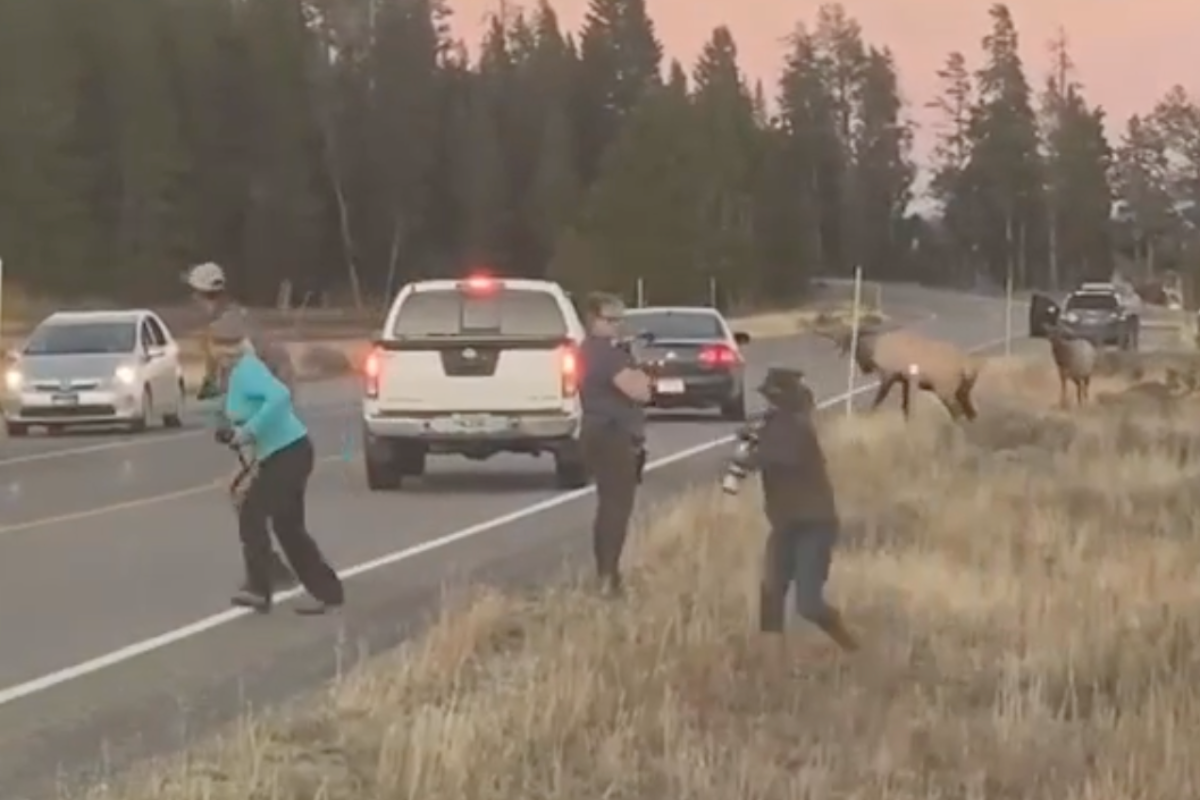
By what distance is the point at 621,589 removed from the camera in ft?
45.7

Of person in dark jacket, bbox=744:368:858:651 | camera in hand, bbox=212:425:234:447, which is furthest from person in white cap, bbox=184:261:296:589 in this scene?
person in dark jacket, bbox=744:368:858:651

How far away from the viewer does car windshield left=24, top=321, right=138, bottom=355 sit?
33.1 meters

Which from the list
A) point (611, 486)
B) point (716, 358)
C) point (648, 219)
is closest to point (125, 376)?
point (716, 358)

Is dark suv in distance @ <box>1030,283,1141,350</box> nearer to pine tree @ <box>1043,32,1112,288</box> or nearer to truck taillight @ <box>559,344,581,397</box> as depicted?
truck taillight @ <box>559,344,581,397</box>

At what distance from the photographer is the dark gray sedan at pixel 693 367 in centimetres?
3262

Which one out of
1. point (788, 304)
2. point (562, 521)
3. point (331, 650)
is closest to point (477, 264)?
point (788, 304)

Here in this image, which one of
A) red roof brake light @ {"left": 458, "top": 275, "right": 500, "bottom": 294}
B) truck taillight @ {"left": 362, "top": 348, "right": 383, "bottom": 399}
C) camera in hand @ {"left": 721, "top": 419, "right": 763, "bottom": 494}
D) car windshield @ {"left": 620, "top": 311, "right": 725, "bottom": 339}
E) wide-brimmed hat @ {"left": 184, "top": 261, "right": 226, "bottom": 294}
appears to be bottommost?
car windshield @ {"left": 620, "top": 311, "right": 725, "bottom": 339}

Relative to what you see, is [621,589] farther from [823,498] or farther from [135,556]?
[135,556]

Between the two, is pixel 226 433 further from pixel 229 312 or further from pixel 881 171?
pixel 881 171

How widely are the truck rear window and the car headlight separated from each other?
10.4 m

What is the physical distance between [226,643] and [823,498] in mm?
3327

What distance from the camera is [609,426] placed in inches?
554

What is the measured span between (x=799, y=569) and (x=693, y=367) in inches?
839

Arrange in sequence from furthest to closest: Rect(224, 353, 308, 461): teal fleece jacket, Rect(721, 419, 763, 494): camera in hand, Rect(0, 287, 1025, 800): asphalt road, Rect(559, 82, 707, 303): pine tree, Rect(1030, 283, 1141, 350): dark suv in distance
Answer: Rect(559, 82, 707, 303): pine tree, Rect(1030, 283, 1141, 350): dark suv in distance, Rect(224, 353, 308, 461): teal fleece jacket, Rect(721, 419, 763, 494): camera in hand, Rect(0, 287, 1025, 800): asphalt road
